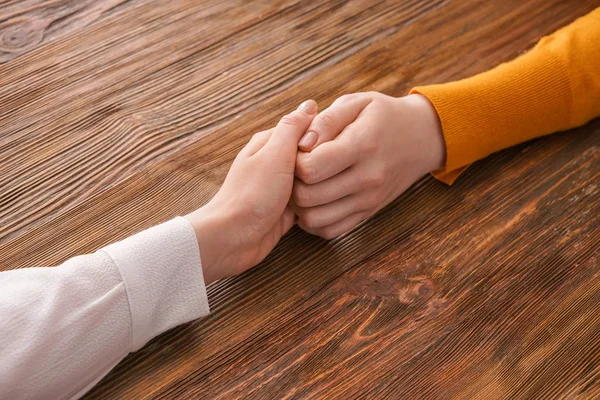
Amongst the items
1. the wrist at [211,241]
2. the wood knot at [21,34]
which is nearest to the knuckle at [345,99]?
the wrist at [211,241]

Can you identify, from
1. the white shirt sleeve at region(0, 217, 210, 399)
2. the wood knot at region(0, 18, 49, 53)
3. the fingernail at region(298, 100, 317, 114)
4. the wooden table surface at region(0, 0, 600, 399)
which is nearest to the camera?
the white shirt sleeve at region(0, 217, 210, 399)

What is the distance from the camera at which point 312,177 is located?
79 cm

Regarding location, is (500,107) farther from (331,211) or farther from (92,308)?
(92,308)

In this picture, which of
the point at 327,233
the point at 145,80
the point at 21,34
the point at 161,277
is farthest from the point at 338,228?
the point at 21,34

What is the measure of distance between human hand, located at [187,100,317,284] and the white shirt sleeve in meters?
0.03

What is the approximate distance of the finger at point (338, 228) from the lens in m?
0.83

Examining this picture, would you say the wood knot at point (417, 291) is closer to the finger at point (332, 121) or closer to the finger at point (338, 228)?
the finger at point (338, 228)

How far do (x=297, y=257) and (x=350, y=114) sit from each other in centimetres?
20

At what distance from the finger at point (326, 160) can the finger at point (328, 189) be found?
10 millimetres

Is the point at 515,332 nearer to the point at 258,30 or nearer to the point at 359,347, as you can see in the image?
the point at 359,347

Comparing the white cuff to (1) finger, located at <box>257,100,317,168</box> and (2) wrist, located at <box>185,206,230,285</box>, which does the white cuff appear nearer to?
(2) wrist, located at <box>185,206,230,285</box>

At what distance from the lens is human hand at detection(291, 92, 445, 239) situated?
80cm

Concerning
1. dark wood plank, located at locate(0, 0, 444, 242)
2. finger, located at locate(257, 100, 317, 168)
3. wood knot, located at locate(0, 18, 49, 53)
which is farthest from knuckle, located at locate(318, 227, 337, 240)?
wood knot, located at locate(0, 18, 49, 53)

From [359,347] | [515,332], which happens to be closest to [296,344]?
[359,347]
